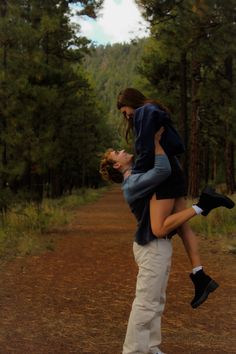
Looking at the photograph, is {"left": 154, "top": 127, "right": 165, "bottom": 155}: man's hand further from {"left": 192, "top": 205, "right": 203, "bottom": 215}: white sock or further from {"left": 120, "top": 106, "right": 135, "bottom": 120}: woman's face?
{"left": 192, "top": 205, "right": 203, "bottom": 215}: white sock

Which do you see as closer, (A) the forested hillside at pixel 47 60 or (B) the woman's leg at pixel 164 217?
(B) the woman's leg at pixel 164 217

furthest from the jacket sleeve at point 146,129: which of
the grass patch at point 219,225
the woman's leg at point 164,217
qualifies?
the grass patch at point 219,225

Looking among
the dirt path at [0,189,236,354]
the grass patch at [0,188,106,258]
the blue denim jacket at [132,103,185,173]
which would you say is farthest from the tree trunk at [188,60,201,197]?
the blue denim jacket at [132,103,185,173]

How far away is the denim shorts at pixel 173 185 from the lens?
12.8 feet

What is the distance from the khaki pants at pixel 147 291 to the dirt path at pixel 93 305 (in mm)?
1047

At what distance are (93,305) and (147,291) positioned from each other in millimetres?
3031

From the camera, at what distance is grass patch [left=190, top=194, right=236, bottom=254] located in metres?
13.0

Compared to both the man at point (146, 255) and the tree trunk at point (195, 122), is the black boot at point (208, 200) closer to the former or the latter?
the man at point (146, 255)

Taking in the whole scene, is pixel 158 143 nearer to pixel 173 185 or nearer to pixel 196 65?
pixel 173 185

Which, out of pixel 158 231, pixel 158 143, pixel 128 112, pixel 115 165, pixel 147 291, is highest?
pixel 128 112

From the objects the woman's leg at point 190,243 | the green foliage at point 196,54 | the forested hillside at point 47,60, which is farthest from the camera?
the forested hillside at point 47,60

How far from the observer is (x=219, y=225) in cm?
1434

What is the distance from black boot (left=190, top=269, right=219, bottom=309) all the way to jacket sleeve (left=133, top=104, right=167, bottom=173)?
2.93 feet

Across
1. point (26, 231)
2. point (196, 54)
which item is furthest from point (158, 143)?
point (196, 54)
